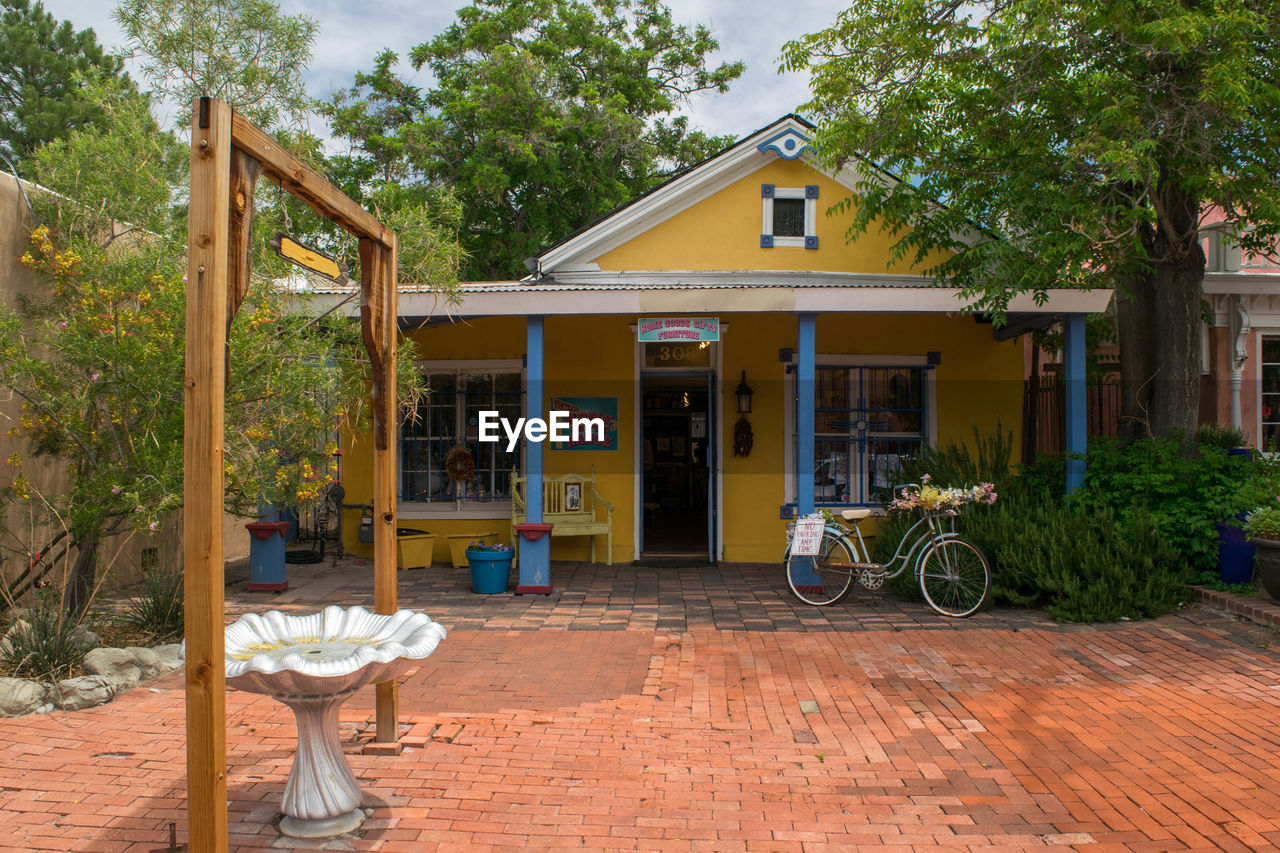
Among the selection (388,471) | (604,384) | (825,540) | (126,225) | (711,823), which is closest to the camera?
(711,823)

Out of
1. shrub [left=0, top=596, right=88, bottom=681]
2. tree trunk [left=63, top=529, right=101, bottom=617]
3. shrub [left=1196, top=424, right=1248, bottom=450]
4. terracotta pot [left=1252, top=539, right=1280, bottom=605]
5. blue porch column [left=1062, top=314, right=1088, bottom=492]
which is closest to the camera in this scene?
shrub [left=0, top=596, right=88, bottom=681]

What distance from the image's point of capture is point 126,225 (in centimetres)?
698

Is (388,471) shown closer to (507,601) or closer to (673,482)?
(507,601)

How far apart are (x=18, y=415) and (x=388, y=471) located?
4.20 metres

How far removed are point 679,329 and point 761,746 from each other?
4597mm

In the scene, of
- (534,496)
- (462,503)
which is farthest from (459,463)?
(534,496)

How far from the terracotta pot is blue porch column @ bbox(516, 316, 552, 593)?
589 centimetres

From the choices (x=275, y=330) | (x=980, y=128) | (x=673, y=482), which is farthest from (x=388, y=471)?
(x=673, y=482)

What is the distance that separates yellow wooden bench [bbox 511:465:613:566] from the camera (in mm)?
9445

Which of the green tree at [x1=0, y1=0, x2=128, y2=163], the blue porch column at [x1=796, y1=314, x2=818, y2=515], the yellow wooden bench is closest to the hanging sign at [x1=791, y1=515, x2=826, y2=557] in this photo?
the blue porch column at [x1=796, y1=314, x2=818, y2=515]

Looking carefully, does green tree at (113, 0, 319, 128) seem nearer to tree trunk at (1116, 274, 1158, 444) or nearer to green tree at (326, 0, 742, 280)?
green tree at (326, 0, 742, 280)

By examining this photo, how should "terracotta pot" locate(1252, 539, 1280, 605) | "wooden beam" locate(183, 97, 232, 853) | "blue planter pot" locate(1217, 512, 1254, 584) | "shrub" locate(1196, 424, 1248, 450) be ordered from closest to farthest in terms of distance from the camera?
1. "wooden beam" locate(183, 97, 232, 853)
2. "terracotta pot" locate(1252, 539, 1280, 605)
3. "blue planter pot" locate(1217, 512, 1254, 584)
4. "shrub" locate(1196, 424, 1248, 450)

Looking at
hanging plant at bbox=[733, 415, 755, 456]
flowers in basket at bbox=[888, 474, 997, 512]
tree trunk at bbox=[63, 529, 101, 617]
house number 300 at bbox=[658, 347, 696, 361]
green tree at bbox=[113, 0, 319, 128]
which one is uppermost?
green tree at bbox=[113, 0, 319, 128]

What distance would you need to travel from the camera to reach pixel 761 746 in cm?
446
